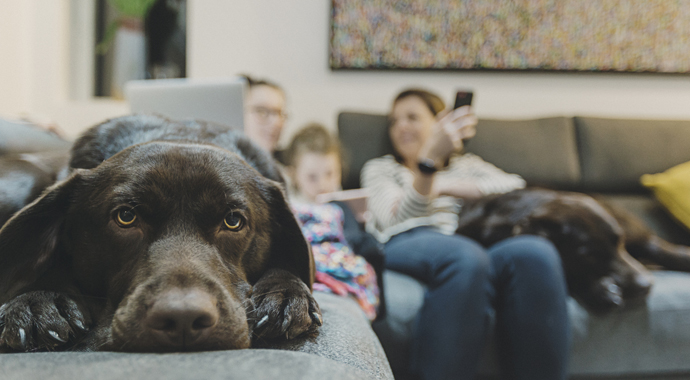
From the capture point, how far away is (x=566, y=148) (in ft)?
8.77

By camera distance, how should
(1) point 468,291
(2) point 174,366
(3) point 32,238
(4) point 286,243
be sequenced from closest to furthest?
(2) point 174,366 < (3) point 32,238 < (4) point 286,243 < (1) point 468,291

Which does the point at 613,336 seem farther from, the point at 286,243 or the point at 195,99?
the point at 195,99

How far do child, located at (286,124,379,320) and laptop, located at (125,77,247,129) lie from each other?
44 cm

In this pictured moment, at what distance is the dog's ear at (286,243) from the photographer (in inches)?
36.4

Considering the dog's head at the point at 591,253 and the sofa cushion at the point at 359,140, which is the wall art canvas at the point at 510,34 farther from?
the dog's head at the point at 591,253

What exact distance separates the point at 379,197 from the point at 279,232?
1.26m

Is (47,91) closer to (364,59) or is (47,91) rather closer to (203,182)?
(364,59)

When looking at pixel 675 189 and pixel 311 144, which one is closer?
pixel 311 144

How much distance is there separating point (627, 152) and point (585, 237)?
4.32ft

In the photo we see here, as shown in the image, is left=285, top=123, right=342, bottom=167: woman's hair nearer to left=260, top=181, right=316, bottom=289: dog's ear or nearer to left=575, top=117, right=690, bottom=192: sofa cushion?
left=260, top=181, right=316, bottom=289: dog's ear

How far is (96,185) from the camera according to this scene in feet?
2.65

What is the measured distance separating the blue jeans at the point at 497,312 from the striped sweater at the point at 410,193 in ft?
1.25

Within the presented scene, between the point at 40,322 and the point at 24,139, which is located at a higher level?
the point at 24,139

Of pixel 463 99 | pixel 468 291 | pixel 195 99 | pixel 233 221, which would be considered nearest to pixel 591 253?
pixel 468 291
